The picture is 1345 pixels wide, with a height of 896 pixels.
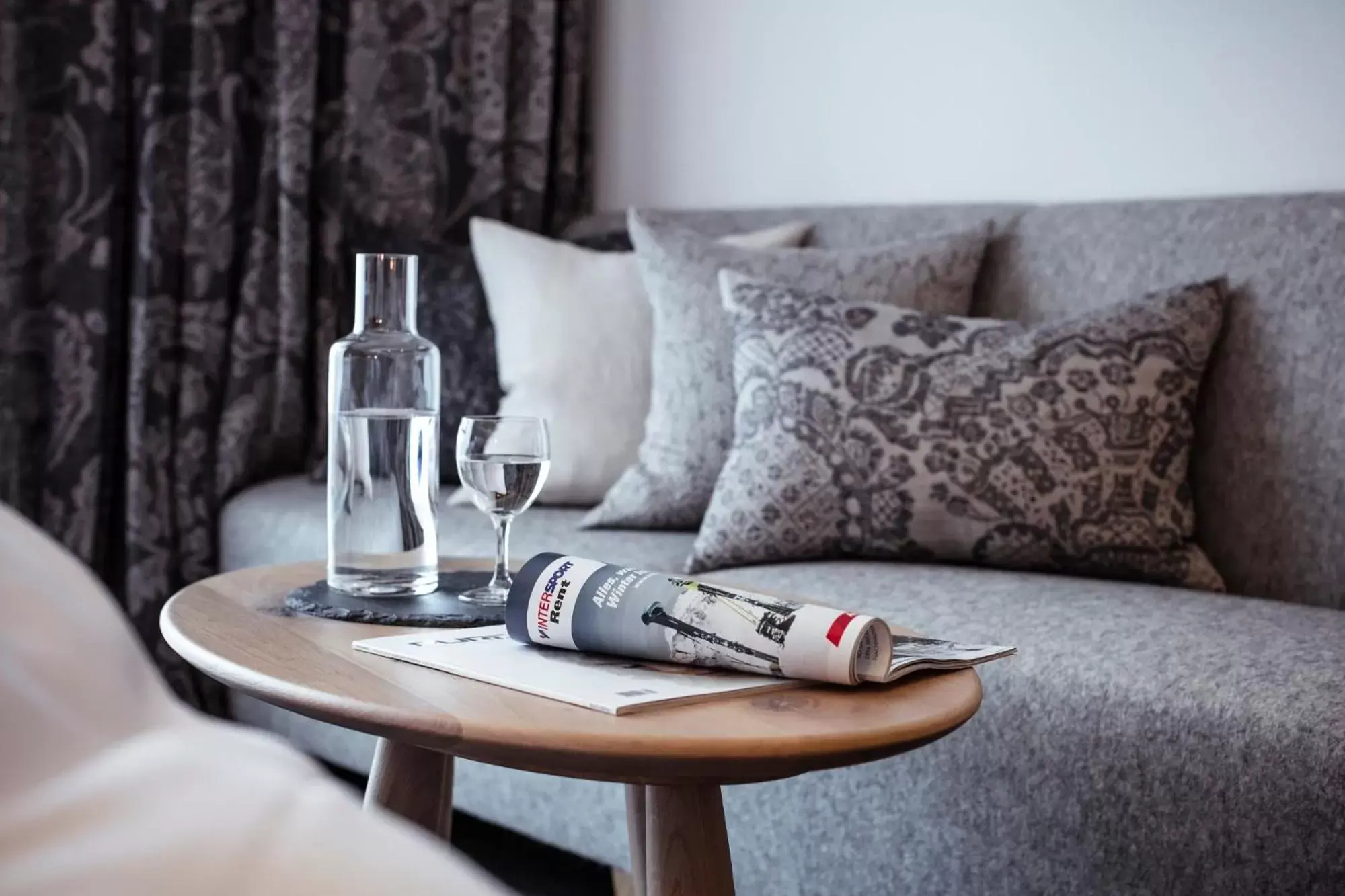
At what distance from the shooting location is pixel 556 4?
2.74m

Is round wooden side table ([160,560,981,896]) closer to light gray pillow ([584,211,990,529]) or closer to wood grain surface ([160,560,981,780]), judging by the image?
wood grain surface ([160,560,981,780])

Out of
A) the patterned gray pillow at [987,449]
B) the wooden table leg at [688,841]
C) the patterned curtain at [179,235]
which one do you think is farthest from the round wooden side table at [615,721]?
the patterned curtain at [179,235]

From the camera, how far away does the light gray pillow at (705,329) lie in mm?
1910

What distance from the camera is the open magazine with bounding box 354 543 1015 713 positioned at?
90 centimetres

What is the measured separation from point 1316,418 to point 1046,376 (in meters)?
0.31

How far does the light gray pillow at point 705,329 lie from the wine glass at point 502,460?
0.75 m

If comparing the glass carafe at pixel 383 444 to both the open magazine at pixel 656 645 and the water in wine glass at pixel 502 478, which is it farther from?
the open magazine at pixel 656 645

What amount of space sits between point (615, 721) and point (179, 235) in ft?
5.67

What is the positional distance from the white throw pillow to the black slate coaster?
33.2 inches

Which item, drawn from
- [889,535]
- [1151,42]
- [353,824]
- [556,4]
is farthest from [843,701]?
[556,4]

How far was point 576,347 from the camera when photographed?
83.7 inches

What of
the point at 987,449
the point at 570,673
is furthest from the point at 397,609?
the point at 987,449

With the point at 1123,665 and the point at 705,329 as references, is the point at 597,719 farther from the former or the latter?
the point at 705,329

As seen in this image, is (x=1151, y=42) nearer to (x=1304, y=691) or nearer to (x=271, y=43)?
(x=1304, y=691)
